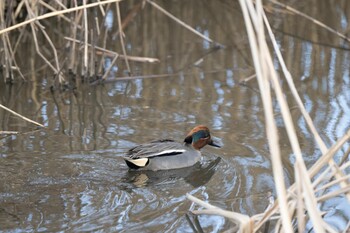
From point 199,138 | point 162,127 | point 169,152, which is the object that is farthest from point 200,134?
point 162,127

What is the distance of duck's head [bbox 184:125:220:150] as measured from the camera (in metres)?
5.86

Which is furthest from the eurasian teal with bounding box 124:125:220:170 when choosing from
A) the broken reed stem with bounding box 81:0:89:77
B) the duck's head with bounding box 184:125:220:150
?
the broken reed stem with bounding box 81:0:89:77

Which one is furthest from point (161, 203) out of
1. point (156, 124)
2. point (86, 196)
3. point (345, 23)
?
point (345, 23)

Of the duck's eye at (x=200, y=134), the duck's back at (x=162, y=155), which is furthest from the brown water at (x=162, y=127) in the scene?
the duck's eye at (x=200, y=134)

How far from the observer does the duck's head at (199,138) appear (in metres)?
5.86

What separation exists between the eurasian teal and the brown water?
0.08m

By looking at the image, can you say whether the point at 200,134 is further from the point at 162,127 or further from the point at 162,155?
the point at 162,127

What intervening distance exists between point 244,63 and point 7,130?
2.78m

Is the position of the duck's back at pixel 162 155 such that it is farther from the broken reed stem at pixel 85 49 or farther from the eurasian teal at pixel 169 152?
the broken reed stem at pixel 85 49

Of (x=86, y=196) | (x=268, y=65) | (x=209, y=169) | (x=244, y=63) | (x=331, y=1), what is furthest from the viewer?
(x=331, y=1)

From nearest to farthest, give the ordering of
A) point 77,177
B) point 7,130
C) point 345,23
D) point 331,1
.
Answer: point 77,177 → point 7,130 → point 345,23 → point 331,1

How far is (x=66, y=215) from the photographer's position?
469cm

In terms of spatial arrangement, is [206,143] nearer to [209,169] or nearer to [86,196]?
[209,169]

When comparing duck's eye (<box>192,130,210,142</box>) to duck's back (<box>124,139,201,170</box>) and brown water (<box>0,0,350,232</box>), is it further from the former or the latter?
brown water (<box>0,0,350,232</box>)
